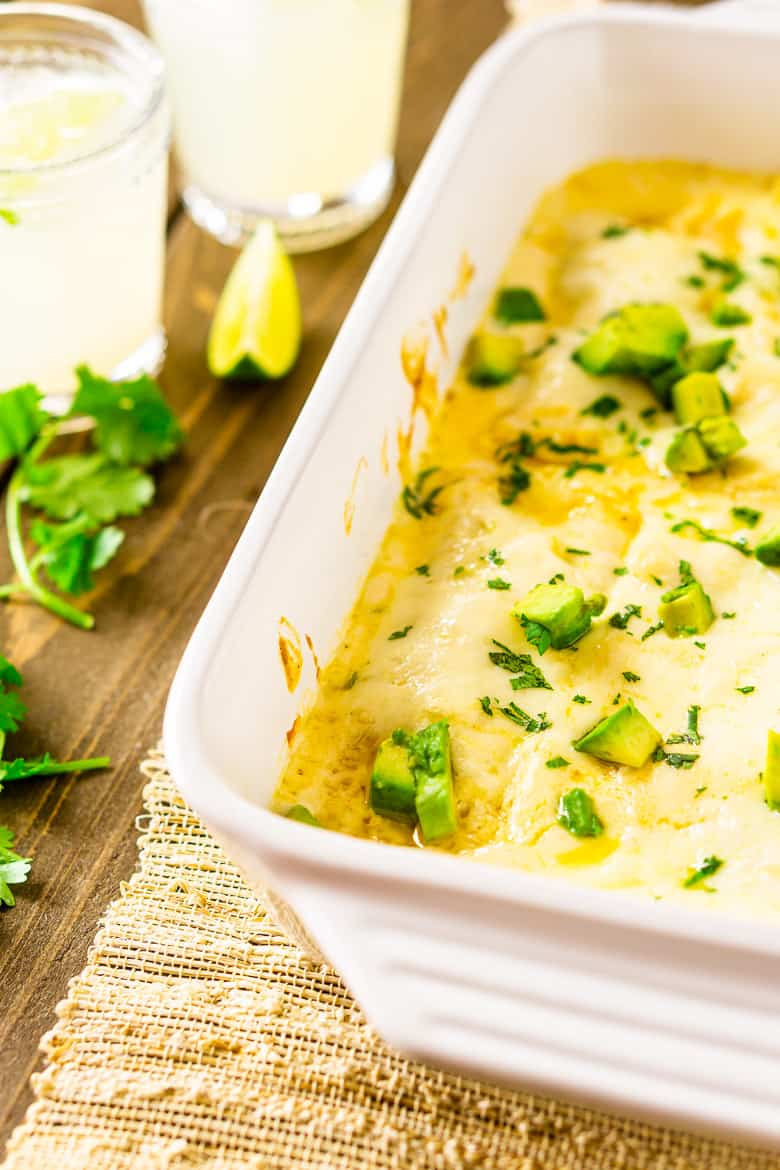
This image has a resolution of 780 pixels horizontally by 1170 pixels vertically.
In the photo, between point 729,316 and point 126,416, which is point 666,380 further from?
point 126,416

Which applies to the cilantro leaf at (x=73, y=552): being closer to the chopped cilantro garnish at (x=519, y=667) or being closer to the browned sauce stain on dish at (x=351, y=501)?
the browned sauce stain on dish at (x=351, y=501)

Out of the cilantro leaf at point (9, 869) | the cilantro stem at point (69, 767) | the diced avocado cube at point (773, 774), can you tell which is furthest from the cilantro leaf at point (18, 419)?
the diced avocado cube at point (773, 774)

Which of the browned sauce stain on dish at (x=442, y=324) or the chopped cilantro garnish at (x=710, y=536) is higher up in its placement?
the browned sauce stain on dish at (x=442, y=324)

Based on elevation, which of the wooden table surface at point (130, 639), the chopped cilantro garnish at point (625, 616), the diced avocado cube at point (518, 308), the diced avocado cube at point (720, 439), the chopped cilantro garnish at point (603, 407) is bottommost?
the wooden table surface at point (130, 639)

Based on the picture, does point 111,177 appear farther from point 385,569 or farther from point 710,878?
point 710,878

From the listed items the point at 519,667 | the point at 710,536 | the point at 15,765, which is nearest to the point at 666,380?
the point at 710,536

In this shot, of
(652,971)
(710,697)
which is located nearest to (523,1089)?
(652,971)
